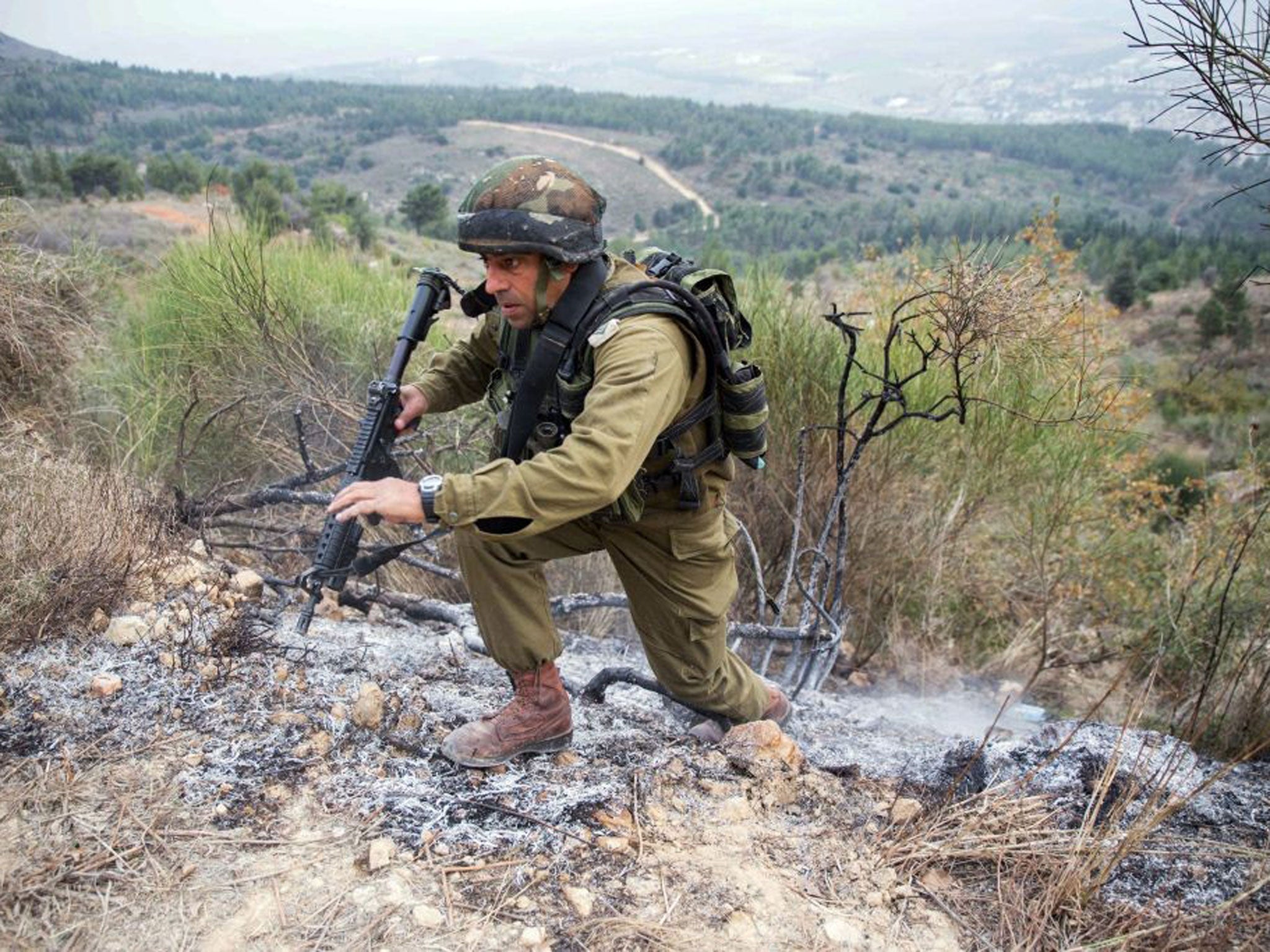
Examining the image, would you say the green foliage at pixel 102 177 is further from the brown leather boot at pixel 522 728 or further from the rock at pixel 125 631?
the brown leather boot at pixel 522 728

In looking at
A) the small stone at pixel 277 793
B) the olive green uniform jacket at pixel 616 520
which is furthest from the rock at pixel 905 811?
the small stone at pixel 277 793

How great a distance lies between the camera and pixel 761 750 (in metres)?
2.24

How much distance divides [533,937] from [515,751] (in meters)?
Answer: 0.64

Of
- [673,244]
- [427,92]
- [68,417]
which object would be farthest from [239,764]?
[427,92]

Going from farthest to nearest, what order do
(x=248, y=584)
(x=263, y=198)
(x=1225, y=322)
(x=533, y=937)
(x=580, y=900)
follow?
(x=1225, y=322)
(x=263, y=198)
(x=248, y=584)
(x=580, y=900)
(x=533, y=937)

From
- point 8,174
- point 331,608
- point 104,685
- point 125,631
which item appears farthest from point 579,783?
point 8,174

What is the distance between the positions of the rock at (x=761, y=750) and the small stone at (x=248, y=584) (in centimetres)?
Result: 171

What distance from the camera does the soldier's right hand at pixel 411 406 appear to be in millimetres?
2350

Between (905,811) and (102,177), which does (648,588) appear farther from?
(102,177)

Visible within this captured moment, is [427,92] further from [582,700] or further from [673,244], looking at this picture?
[582,700]

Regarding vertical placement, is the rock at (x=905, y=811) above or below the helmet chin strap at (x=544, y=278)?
below

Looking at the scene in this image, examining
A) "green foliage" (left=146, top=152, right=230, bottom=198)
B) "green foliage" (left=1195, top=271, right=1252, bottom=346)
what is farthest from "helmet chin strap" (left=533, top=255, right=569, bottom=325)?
"green foliage" (left=146, top=152, right=230, bottom=198)

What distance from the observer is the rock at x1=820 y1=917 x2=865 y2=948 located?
1629 mm

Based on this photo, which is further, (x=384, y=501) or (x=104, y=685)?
(x=104, y=685)
